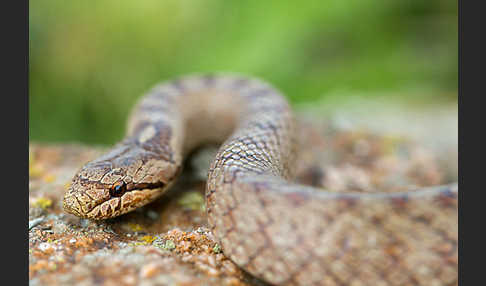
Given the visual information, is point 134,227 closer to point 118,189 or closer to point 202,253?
point 118,189

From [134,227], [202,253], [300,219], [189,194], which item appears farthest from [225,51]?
[300,219]

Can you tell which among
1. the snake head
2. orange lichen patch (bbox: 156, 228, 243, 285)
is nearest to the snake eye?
the snake head

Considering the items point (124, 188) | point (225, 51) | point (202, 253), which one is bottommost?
point (202, 253)

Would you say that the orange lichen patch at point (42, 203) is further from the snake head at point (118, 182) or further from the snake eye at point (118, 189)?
the snake eye at point (118, 189)

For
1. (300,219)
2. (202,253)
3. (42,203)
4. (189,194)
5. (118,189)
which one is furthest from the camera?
(189,194)

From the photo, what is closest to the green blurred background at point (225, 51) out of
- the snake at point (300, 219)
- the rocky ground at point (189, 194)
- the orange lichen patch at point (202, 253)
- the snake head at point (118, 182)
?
the rocky ground at point (189, 194)

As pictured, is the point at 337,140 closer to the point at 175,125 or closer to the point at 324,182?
the point at 324,182

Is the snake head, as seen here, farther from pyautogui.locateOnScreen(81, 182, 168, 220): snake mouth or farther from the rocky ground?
the rocky ground
